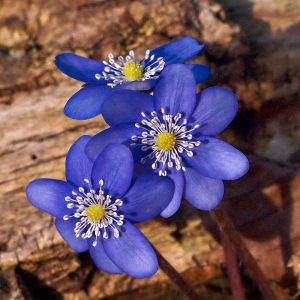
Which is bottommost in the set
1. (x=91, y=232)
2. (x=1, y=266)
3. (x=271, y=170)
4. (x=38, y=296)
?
(x=38, y=296)

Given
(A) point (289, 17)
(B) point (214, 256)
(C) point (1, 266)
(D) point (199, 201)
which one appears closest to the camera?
(D) point (199, 201)

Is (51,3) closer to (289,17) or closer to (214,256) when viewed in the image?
(289,17)

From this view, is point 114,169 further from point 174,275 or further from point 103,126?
point 103,126

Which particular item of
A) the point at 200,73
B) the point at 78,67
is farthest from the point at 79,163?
the point at 200,73

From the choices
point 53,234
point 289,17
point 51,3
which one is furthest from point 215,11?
point 53,234

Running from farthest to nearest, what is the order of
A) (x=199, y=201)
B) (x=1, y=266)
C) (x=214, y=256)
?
1. (x=214, y=256)
2. (x=1, y=266)
3. (x=199, y=201)

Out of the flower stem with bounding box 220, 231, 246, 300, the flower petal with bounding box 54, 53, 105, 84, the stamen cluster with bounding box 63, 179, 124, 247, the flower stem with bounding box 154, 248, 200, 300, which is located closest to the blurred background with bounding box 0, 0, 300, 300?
the flower stem with bounding box 220, 231, 246, 300

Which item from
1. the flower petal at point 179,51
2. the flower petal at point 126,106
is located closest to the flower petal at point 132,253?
the flower petal at point 126,106

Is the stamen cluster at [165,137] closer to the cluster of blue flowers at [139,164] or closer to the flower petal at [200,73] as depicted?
the cluster of blue flowers at [139,164]

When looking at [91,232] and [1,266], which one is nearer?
[91,232]
